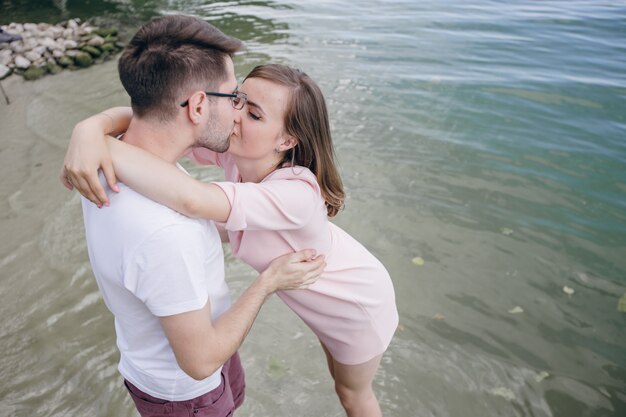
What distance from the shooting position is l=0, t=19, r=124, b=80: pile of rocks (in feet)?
33.4

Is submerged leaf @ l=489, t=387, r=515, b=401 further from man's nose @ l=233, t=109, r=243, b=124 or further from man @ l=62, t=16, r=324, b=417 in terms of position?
man's nose @ l=233, t=109, r=243, b=124

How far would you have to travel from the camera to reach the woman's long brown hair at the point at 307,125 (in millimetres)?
2512

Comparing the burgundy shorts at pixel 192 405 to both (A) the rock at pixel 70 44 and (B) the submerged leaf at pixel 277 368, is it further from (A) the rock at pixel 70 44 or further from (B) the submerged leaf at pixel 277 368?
(A) the rock at pixel 70 44

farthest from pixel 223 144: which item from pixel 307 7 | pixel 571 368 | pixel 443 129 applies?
pixel 307 7

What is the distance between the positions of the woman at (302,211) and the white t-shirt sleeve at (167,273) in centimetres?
36

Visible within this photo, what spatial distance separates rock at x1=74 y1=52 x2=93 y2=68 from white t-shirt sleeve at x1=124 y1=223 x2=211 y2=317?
33.7 feet

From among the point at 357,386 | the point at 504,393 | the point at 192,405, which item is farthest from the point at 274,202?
the point at 504,393

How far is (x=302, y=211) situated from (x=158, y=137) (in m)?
0.74

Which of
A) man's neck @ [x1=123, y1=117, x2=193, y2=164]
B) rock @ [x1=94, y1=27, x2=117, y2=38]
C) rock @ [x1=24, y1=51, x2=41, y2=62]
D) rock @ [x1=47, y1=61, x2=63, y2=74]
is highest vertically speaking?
man's neck @ [x1=123, y1=117, x2=193, y2=164]

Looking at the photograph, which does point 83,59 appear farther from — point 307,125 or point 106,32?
point 307,125

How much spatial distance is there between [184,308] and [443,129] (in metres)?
6.65

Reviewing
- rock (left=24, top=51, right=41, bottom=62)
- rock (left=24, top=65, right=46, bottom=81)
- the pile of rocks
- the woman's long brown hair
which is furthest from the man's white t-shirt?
rock (left=24, top=51, right=41, bottom=62)

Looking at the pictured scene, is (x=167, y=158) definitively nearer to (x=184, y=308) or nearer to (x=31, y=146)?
(x=184, y=308)

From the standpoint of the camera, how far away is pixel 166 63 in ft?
6.23
